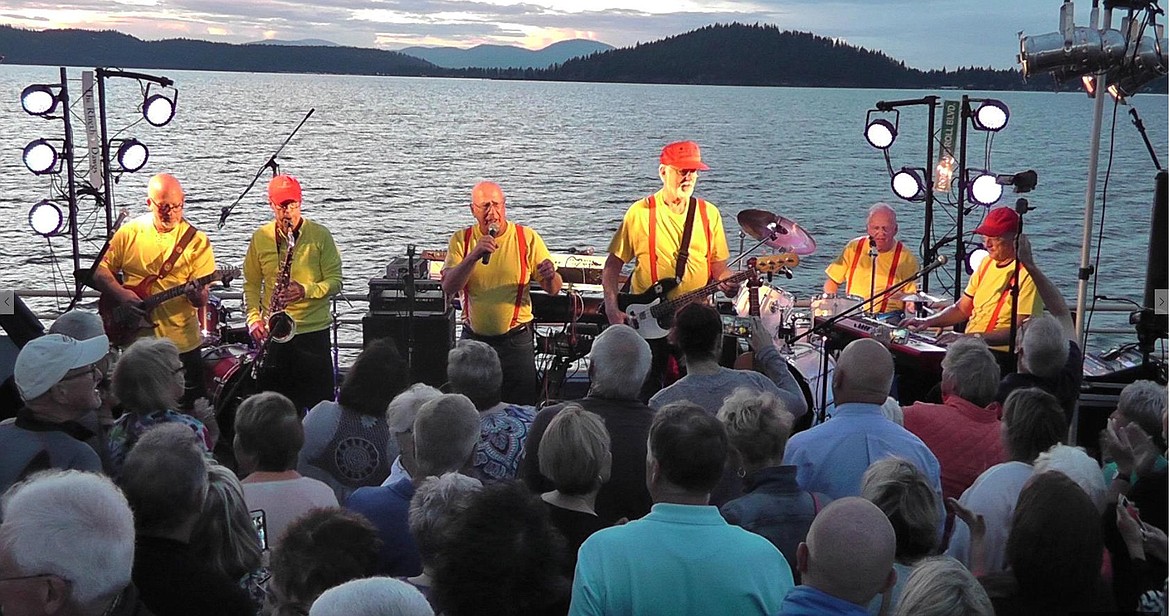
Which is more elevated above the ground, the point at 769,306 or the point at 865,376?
the point at 865,376

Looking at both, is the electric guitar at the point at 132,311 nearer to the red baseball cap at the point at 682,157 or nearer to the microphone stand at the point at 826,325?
the red baseball cap at the point at 682,157

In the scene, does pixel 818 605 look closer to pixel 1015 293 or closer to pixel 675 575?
pixel 675 575

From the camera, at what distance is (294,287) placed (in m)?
6.59

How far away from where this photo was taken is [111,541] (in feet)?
7.57

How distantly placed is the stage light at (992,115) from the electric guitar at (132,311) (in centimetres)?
575

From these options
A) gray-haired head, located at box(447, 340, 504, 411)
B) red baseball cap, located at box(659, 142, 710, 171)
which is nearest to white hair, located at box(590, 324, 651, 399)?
gray-haired head, located at box(447, 340, 504, 411)

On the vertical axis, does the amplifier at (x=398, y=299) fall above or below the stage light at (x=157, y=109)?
below

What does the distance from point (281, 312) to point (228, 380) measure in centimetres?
53

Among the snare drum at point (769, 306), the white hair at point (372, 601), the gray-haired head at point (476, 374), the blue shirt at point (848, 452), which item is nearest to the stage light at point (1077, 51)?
the snare drum at point (769, 306)

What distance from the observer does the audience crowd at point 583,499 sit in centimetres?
247

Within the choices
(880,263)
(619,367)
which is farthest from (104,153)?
(619,367)

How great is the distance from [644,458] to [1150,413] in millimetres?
1719

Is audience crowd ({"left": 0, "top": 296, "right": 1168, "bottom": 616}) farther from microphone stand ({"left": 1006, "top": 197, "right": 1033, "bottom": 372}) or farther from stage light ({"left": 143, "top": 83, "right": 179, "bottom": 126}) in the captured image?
stage light ({"left": 143, "top": 83, "right": 179, "bottom": 126})

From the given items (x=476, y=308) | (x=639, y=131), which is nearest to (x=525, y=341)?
(x=476, y=308)
